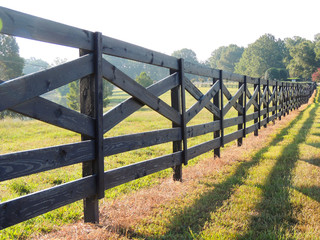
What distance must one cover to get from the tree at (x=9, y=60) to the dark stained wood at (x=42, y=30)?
42.7 m

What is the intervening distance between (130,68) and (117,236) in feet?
438

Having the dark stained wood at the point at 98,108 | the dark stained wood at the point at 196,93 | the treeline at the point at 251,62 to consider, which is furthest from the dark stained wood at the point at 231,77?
the treeline at the point at 251,62

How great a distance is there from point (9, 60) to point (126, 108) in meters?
44.9

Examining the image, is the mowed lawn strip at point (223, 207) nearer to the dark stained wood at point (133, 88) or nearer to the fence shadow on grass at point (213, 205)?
the fence shadow on grass at point (213, 205)

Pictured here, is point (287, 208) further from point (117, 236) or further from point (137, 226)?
point (117, 236)

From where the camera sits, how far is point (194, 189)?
4234 mm

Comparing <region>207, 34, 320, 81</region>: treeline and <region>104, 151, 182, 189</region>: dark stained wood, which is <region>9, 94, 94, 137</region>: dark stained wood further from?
<region>207, 34, 320, 81</region>: treeline

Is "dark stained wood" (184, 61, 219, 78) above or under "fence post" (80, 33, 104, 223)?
above

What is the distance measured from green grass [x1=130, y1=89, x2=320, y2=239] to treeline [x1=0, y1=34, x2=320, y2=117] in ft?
53.4

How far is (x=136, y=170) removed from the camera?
3.55 m

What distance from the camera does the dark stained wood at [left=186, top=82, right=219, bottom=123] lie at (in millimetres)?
4807

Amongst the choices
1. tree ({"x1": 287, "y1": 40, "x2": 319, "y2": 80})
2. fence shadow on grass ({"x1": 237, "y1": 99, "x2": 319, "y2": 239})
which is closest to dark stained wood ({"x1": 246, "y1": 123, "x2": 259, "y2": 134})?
fence shadow on grass ({"x1": 237, "y1": 99, "x2": 319, "y2": 239})

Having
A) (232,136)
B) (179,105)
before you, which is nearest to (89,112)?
(179,105)

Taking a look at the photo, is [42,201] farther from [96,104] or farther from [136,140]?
[136,140]
